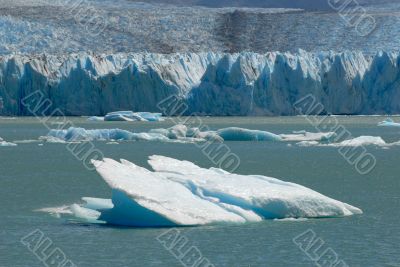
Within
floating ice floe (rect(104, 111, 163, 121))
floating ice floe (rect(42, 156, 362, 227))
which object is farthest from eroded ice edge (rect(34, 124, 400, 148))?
floating ice floe (rect(42, 156, 362, 227))

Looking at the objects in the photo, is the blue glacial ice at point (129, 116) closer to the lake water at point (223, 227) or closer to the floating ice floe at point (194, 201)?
the lake water at point (223, 227)

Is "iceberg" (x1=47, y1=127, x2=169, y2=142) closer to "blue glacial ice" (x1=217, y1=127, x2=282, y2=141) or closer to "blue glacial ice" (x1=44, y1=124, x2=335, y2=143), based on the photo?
"blue glacial ice" (x1=44, y1=124, x2=335, y2=143)

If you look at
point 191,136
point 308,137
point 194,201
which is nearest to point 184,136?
point 191,136

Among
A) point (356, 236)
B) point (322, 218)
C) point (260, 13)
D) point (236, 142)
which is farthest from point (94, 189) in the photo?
point (260, 13)

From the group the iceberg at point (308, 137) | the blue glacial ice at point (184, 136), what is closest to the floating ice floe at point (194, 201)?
the blue glacial ice at point (184, 136)

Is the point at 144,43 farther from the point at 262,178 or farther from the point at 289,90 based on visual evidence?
the point at 262,178

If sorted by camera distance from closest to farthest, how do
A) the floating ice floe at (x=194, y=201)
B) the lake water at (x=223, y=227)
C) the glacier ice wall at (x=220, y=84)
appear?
the lake water at (x=223, y=227) < the floating ice floe at (x=194, y=201) < the glacier ice wall at (x=220, y=84)
